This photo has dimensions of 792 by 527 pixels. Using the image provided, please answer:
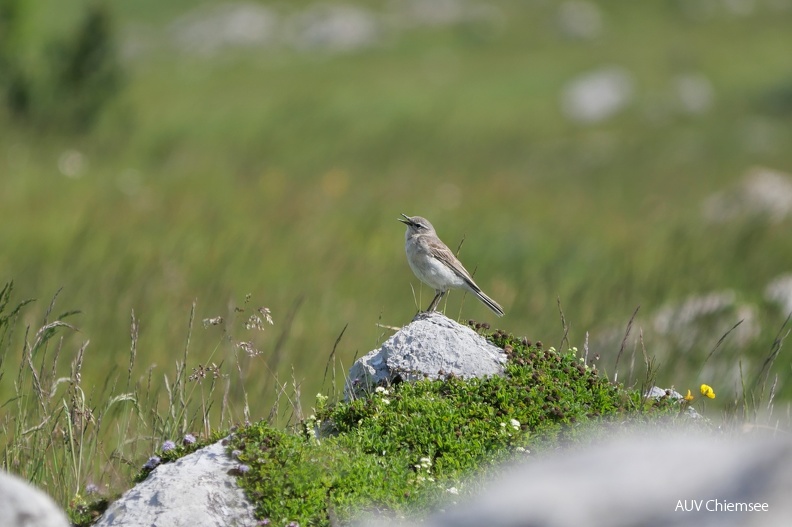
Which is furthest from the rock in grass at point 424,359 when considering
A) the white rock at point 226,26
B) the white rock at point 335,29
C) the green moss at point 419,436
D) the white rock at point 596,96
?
the white rock at point 226,26

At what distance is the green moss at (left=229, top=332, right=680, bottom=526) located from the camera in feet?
12.1

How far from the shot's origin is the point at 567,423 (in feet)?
13.6

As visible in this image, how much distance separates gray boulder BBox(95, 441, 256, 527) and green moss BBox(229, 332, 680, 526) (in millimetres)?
74

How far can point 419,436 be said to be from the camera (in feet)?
13.3

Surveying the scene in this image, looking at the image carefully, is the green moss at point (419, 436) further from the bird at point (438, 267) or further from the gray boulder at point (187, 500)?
the bird at point (438, 267)

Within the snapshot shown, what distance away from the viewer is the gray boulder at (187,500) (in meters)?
3.53

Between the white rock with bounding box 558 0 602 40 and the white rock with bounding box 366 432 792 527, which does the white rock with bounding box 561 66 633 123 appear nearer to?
the white rock with bounding box 558 0 602 40

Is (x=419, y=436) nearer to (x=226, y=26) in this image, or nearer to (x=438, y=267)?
(x=438, y=267)

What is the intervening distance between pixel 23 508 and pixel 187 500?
98cm

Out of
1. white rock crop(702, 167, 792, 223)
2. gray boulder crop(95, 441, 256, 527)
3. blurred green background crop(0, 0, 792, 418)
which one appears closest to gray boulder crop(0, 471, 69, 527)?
gray boulder crop(95, 441, 256, 527)

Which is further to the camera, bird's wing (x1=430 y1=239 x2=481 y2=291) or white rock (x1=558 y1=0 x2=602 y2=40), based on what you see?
→ white rock (x1=558 y1=0 x2=602 y2=40)

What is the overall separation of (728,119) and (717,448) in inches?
1325

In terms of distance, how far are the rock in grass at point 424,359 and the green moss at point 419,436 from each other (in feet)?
0.30

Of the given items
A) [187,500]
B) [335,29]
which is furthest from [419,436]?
[335,29]
